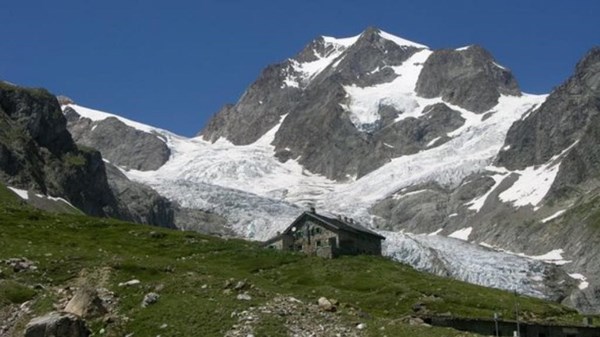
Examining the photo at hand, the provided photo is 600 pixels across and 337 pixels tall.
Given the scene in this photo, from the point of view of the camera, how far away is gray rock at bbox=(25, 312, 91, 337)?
34.9 metres

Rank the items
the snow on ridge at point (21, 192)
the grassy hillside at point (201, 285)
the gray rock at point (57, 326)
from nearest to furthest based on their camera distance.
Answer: the gray rock at point (57, 326) < the grassy hillside at point (201, 285) < the snow on ridge at point (21, 192)

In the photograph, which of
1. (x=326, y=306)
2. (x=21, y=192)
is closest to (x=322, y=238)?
(x=326, y=306)

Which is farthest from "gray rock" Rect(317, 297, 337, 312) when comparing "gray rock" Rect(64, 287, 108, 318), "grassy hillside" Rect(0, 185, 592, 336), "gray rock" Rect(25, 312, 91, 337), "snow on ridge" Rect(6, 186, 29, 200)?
"snow on ridge" Rect(6, 186, 29, 200)

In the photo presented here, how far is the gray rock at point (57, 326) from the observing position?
34.9m

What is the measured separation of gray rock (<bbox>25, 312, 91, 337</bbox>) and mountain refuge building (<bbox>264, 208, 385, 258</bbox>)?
282 feet

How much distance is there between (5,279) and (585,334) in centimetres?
4404

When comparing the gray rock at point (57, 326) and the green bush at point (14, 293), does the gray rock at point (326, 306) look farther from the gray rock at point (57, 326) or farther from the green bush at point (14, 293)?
the green bush at point (14, 293)

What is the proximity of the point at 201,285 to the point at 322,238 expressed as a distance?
83795 millimetres

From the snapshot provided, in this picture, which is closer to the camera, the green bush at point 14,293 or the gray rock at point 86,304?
the gray rock at point 86,304

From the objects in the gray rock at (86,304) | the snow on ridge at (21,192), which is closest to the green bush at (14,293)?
the gray rock at (86,304)

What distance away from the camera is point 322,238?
125875mm

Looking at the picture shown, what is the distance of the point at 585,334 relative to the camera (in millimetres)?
66875

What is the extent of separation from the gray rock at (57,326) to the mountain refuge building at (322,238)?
85837 millimetres

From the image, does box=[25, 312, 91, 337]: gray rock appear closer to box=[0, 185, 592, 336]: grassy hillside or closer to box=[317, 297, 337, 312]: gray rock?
box=[0, 185, 592, 336]: grassy hillside
